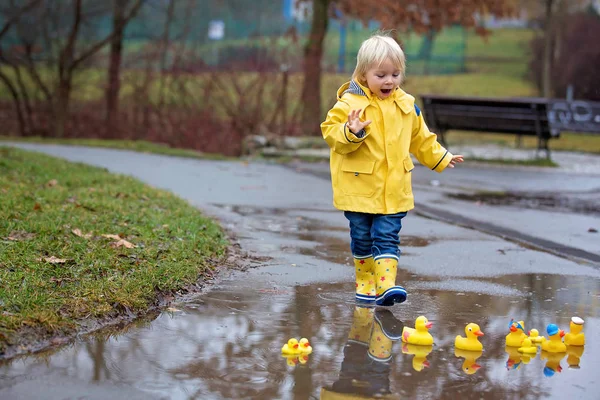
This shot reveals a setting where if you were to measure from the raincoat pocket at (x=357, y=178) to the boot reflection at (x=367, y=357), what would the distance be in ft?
2.23

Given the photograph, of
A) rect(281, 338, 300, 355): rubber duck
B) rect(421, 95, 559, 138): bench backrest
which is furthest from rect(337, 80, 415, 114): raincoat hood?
rect(421, 95, 559, 138): bench backrest

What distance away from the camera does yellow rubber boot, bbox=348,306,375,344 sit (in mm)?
4523

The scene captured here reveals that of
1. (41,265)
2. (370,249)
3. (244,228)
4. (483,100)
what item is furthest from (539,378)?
(483,100)

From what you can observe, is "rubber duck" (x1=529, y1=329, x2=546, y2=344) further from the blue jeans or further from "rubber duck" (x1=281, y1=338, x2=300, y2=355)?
"rubber duck" (x1=281, y1=338, x2=300, y2=355)

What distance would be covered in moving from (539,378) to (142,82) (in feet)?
71.1

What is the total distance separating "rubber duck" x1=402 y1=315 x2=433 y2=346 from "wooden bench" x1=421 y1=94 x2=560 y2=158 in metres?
11.6

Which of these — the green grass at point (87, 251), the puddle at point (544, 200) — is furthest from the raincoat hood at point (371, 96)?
the puddle at point (544, 200)

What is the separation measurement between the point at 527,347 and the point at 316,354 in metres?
1.02

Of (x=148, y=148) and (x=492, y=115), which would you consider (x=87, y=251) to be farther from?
(x=148, y=148)

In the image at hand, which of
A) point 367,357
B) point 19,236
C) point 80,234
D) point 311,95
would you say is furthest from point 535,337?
point 311,95

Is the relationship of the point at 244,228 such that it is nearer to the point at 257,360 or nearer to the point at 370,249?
the point at 370,249

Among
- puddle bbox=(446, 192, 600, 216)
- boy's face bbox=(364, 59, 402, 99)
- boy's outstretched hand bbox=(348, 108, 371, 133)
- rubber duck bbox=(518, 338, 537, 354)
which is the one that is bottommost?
puddle bbox=(446, 192, 600, 216)

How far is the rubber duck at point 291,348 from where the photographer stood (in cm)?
411

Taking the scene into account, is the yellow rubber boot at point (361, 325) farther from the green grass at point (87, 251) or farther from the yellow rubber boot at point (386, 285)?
the green grass at point (87, 251)
